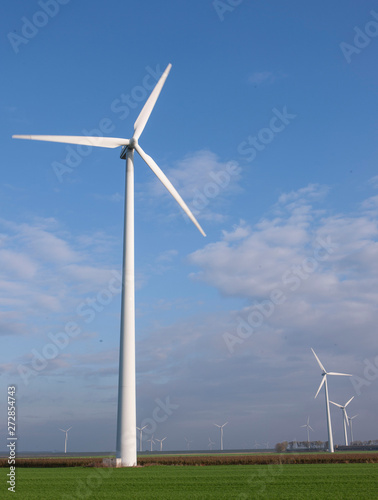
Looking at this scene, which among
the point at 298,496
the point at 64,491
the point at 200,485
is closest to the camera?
the point at 298,496

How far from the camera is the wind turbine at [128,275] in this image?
35.7 metres

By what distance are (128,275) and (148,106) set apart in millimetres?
16310

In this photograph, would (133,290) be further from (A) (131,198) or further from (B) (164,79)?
(B) (164,79)

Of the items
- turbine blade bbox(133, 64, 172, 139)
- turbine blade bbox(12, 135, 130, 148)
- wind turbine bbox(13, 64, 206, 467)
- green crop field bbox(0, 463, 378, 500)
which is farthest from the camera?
turbine blade bbox(133, 64, 172, 139)

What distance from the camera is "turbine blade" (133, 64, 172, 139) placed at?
4462 centimetres

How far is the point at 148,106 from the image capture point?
45.2m

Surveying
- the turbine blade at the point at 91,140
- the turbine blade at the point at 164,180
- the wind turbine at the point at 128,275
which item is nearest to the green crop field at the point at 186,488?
the wind turbine at the point at 128,275

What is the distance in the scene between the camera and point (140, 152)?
43.4m

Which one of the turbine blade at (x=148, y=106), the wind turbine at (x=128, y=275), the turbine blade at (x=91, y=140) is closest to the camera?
the wind turbine at (x=128, y=275)

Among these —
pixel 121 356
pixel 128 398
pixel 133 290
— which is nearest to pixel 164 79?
pixel 133 290

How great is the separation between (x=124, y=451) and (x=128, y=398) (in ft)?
12.5

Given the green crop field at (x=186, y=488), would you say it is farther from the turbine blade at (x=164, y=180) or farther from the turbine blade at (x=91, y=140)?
the turbine blade at (x=91, y=140)

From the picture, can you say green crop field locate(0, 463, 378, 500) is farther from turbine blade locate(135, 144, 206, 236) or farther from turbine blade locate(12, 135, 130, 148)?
turbine blade locate(12, 135, 130, 148)

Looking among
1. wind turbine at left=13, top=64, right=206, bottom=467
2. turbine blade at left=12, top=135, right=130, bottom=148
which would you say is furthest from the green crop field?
turbine blade at left=12, top=135, right=130, bottom=148
